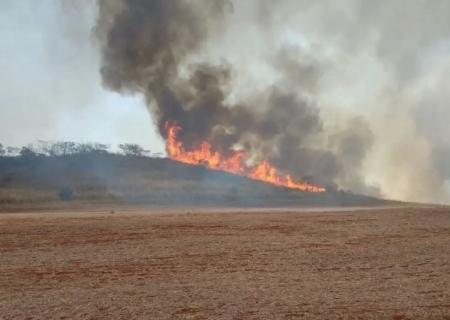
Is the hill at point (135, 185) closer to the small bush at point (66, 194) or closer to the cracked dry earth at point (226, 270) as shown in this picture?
the small bush at point (66, 194)

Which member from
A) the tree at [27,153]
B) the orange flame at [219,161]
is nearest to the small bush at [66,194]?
the orange flame at [219,161]

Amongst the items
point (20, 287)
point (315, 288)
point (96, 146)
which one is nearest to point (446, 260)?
point (315, 288)

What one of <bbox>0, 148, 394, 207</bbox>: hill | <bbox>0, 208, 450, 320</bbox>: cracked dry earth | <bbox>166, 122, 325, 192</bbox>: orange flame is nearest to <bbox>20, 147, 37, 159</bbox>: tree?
<bbox>0, 148, 394, 207</bbox>: hill

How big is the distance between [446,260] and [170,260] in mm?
9322

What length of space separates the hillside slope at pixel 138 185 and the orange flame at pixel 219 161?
1497 millimetres

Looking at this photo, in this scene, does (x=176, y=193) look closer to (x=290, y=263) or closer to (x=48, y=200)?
(x=48, y=200)

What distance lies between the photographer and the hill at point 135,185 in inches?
2276

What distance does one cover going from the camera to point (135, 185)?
223ft

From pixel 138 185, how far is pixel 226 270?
5383 centimetres

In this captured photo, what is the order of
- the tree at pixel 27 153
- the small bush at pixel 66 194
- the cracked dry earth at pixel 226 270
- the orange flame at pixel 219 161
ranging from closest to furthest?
the cracked dry earth at pixel 226 270, the small bush at pixel 66 194, the orange flame at pixel 219 161, the tree at pixel 27 153

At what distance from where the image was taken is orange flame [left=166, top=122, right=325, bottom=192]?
70188mm

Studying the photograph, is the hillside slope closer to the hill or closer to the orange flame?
the hill

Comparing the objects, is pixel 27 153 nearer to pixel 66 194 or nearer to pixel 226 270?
pixel 66 194

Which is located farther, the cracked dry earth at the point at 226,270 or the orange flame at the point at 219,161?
the orange flame at the point at 219,161
